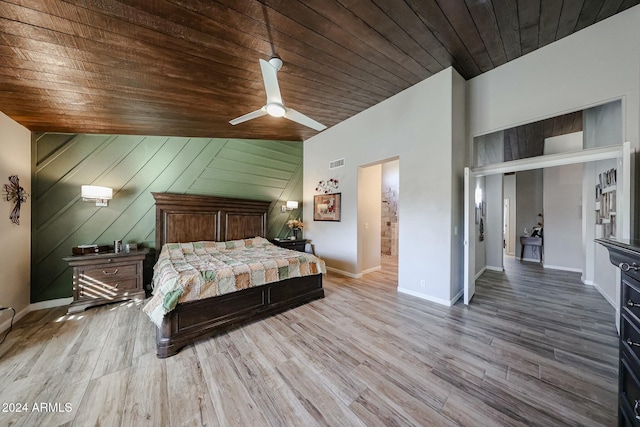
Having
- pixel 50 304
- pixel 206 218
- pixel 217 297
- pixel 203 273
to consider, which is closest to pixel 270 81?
pixel 203 273

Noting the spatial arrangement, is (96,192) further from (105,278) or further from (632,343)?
(632,343)

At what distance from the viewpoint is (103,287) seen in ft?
10.3

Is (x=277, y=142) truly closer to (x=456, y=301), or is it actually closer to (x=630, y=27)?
(x=456, y=301)

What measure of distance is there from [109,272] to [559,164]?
21.0ft

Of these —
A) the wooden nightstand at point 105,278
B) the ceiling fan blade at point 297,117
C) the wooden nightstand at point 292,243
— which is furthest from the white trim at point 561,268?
the wooden nightstand at point 105,278

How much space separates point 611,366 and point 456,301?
1.47 metres

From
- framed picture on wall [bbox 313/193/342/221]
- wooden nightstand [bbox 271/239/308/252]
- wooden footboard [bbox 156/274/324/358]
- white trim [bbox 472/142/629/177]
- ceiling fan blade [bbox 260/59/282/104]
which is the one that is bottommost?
wooden footboard [bbox 156/274/324/358]

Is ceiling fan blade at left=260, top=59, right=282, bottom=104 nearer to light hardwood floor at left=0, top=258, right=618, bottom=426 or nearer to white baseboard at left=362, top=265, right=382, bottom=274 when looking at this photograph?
light hardwood floor at left=0, top=258, right=618, bottom=426

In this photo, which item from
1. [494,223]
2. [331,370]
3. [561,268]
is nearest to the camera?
[331,370]

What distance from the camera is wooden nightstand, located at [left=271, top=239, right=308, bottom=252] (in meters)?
4.96

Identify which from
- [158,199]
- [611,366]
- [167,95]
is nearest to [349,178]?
[167,95]

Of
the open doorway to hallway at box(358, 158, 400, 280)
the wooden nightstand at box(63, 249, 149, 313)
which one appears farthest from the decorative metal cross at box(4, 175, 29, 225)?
the open doorway to hallway at box(358, 158, 400, 280)

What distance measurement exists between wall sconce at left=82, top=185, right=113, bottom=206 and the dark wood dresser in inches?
208

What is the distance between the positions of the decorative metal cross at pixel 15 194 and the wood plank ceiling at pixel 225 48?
0.83 meters
